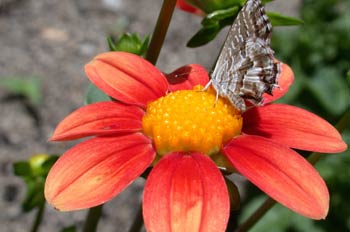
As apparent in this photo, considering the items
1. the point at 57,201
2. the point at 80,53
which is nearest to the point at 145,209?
the point at 57,201

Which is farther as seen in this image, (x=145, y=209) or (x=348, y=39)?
(x=348, y=39)

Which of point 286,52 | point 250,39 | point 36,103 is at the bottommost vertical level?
point 36,103

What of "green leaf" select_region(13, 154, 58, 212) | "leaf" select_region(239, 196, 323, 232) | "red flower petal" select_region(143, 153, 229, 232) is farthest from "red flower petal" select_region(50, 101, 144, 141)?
"leaf" select_region(239, 196, 323, 232)

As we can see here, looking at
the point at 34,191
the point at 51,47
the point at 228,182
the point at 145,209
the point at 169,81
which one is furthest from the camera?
the point at 51,47

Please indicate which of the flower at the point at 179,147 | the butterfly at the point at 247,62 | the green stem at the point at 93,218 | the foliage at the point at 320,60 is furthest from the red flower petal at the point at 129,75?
the foliage at the point at 320,60

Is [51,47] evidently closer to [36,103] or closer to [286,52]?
[36,103]

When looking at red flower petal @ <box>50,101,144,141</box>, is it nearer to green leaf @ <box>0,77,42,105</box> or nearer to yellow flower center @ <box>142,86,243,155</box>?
yellow flower center @ <box>142,86,243,155</box>

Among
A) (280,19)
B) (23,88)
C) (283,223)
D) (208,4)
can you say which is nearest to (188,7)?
(208,4)
